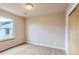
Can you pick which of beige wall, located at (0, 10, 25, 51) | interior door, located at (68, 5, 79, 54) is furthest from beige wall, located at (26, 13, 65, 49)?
interior door, located at (68, 5, 79, 54)

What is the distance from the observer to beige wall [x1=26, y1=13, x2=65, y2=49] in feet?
14.8

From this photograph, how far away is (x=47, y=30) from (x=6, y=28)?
211 centimetres

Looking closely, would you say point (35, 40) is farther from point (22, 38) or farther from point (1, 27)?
point (1, 27)

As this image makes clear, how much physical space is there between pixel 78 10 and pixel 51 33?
248 cm

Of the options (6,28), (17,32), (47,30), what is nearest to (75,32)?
(47,30)

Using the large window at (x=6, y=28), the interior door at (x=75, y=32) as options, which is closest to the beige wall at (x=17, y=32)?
the large window at (x=6, y=28)

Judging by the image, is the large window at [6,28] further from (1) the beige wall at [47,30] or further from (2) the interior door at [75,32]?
(2) the interior door at [75,32]

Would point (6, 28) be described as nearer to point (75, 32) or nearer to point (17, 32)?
point (17, 32)

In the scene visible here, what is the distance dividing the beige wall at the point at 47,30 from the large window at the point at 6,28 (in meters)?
1.28

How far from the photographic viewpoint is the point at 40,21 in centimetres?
536

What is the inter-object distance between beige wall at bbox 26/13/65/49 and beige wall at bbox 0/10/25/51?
34 cm

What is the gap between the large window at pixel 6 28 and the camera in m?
4.38
